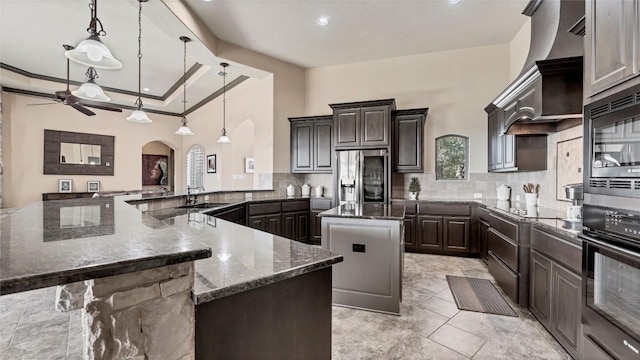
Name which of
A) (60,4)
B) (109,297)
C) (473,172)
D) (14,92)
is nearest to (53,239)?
(109,297)

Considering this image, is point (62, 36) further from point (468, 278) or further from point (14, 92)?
point (468, 278)

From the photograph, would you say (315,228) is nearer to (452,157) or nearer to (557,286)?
(452,157)

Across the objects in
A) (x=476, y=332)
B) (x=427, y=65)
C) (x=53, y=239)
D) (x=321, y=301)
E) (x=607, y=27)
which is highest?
(x=427, y=65)

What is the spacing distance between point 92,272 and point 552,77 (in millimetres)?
3436

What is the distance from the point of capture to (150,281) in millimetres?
786

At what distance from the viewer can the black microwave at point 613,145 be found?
1.41m

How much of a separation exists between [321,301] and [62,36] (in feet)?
19.3

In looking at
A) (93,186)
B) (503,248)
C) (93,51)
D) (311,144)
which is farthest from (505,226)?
(93,186)

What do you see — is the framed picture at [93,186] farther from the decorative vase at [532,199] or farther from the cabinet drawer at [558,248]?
the decorative vase at [532,199]

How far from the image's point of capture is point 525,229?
262 cm

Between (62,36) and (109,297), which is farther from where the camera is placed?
(62,36)

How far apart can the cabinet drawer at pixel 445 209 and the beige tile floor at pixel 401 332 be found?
163 centimetres

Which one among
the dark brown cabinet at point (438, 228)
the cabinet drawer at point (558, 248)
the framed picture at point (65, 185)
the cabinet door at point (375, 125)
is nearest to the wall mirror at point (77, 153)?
the framed picture at point (65, 185)

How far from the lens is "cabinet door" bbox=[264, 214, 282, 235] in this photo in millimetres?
4785
